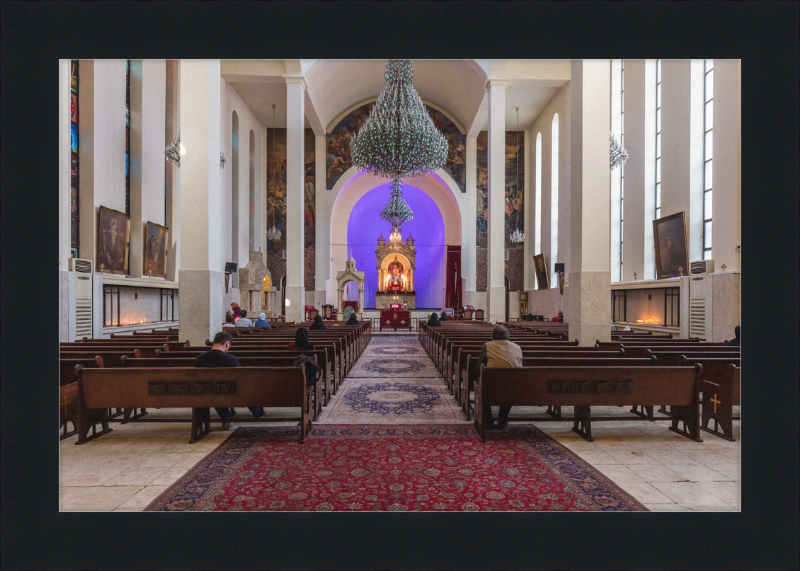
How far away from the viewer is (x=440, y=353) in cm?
809

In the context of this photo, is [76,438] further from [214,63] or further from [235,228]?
[235,228]

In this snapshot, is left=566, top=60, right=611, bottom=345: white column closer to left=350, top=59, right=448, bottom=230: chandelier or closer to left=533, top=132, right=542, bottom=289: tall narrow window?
left=350, top=59, right=448, bottom=230: chandelier

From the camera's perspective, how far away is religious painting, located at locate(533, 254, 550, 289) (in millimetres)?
17625

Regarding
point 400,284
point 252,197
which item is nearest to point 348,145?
point 252,197

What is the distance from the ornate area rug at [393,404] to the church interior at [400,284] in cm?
6

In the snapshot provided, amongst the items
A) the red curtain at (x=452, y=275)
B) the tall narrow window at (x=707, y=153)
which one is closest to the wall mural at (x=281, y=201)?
the red curtain at (x=452, y=275)

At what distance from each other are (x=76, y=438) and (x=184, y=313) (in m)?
3.13

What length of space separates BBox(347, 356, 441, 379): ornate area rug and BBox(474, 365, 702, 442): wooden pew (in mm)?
3575

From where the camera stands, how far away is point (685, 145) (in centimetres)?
1016

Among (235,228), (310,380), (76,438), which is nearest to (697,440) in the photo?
(310,380)

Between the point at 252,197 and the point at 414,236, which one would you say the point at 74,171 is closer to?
the point at 252,197

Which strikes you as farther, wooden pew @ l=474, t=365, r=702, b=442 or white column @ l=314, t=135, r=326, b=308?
white column @ l=314, t=135, r=326, b=308

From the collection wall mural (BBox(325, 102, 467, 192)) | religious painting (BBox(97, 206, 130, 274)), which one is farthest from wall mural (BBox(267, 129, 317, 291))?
→ religious painting (BBox(97, 206, 130, 274))

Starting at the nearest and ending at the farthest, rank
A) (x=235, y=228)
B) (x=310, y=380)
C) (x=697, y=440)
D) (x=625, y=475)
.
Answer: (x=625, y=475)
(x=697, y=440)
(x=310, y=380)
(x=235, y=228)
